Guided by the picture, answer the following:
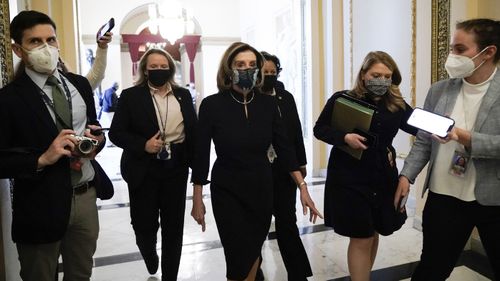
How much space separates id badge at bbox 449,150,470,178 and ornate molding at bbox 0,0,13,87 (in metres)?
2.28

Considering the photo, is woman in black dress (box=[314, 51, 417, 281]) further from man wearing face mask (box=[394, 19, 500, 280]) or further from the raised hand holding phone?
the raised hand holding phone

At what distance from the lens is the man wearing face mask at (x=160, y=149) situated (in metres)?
2.58

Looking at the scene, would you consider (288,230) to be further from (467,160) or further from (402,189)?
(467,160)

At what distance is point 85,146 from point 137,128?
1.05 metres

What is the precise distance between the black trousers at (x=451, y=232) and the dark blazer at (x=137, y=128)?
1515mm

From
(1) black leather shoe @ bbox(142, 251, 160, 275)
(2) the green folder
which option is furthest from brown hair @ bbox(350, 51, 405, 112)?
(1) black leather shoe @ bbox(142, 251, 160, 275)

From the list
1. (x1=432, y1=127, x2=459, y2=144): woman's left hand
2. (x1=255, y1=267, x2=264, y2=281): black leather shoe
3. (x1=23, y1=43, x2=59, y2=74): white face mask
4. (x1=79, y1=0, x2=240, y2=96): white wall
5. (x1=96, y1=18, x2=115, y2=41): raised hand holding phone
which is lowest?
(x1=255, y1=267, x2=264, y2=281): black leather shoe

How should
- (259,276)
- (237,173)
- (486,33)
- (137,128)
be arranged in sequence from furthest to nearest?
(259,276)
(137,128)
(237,173)
(486,33)

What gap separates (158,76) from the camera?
264 centimetres

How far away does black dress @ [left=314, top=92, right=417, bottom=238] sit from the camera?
2205 mm

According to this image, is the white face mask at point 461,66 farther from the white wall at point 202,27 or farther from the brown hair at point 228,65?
the white wall at point 202,27

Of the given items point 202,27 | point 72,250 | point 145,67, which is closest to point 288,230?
point 72,250

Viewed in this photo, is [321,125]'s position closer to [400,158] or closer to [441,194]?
[441,194]

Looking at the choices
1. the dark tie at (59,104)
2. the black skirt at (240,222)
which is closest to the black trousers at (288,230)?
the black skirt at (240,222)
